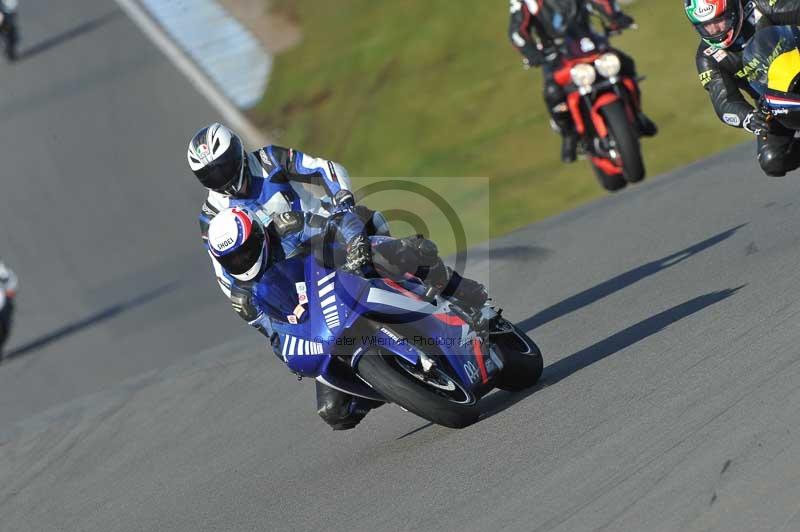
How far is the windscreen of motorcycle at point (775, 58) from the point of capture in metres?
7.77

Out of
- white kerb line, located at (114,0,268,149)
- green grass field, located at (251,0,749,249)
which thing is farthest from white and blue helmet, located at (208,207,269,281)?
white kerb line, located at (114,0,268,149)

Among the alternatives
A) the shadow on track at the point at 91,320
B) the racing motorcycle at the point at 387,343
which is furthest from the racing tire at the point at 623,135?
the shadow on track at the point at 91,320

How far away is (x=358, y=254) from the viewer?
6.21 meters

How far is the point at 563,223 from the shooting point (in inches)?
472

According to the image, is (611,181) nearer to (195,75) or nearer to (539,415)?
(539,415)

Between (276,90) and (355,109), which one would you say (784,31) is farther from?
(276,90)

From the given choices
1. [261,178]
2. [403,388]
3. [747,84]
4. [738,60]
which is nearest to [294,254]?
[403,388]

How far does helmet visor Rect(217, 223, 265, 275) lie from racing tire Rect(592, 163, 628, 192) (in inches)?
281

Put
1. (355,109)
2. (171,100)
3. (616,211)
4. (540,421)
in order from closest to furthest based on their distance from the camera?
1. (540,421)
2. (616,211)
3. (355,109)
4. (171,100)

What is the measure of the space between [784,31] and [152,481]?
494cm

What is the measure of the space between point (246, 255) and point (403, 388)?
1095mm

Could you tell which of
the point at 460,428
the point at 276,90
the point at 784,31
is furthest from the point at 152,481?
the point at 276,90

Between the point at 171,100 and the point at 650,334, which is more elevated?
the point at 650,334

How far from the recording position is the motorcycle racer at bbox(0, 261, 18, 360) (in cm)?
1669
